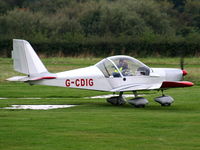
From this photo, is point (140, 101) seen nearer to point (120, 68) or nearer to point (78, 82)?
point (120, 68)

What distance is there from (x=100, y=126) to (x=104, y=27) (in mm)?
49460

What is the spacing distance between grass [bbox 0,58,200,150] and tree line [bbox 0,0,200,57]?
2931 centimetres

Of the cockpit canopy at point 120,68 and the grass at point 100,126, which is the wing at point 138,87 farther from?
the grass at point 100,126

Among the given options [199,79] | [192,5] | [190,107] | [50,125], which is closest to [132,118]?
[50,125]

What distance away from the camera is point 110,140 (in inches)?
490

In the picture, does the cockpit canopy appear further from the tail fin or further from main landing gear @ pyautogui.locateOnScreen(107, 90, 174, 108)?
the tail fin

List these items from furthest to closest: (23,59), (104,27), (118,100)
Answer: (104,27) → (118,100) → (23,59)

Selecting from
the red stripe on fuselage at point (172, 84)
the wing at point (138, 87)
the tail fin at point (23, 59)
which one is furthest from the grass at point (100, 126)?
the tail fin at point (23, 59)

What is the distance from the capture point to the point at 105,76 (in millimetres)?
19609

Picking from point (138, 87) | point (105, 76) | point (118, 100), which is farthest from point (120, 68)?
point (118, 100)

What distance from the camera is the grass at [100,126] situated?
12.0 meters

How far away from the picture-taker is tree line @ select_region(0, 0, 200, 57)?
51156 millimetres

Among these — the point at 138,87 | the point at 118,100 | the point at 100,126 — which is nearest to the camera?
the point at 100,126

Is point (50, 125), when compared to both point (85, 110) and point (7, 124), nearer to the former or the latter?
point (7, 124)
